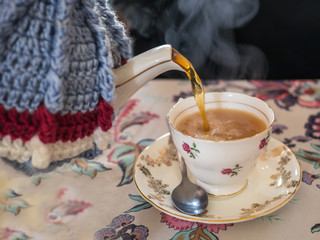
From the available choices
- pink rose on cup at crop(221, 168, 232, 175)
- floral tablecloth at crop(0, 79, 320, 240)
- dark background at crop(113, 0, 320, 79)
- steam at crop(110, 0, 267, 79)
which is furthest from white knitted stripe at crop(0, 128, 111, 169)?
dark background at crop(113, 0, 320, 79)

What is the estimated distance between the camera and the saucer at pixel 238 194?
0.59m

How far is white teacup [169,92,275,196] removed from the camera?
593 mm

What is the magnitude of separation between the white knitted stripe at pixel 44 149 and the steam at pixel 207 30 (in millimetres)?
878

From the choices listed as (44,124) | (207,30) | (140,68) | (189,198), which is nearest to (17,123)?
(44,124)

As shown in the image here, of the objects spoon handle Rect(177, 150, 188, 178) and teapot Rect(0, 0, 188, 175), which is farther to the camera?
spoon handle Rect(177, 150, 188, 178)

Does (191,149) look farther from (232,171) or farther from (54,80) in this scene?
(54,80)

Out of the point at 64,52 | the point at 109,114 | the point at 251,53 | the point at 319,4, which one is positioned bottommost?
the point at 251,53

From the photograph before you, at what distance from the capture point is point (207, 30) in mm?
1376

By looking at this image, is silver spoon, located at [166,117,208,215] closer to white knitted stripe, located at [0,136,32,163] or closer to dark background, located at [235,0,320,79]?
white knitted stripe, located at [0,136,32,163]

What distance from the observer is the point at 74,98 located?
48 centimetres

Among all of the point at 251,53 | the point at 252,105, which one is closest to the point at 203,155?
the point at 252,105

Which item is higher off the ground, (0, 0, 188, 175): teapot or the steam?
(0, 0, 188, 175): teapot

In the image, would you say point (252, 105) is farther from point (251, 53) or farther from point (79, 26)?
point (251, 53)

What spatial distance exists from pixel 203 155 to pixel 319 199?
22 centimetres
